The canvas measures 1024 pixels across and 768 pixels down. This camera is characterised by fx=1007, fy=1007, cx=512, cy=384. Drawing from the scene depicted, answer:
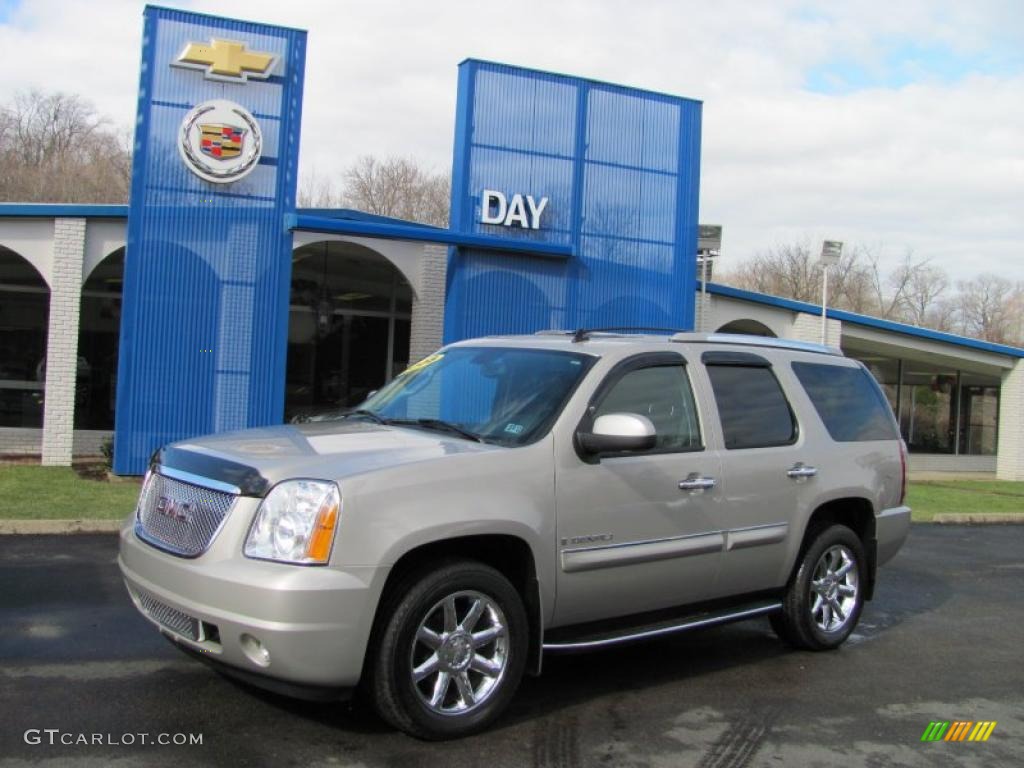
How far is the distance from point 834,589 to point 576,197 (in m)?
10.8

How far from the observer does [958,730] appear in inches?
199

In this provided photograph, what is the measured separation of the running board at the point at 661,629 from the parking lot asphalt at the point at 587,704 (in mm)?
344

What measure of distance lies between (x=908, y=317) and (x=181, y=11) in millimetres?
61556

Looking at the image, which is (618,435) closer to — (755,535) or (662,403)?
(662,403)

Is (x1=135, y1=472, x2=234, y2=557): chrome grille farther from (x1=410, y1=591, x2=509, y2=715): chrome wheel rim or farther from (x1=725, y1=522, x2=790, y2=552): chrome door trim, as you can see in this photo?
(x1=725, y1=522, x2=790, y2=552): chrome door trim

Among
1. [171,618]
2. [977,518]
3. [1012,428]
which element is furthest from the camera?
[1012,428]

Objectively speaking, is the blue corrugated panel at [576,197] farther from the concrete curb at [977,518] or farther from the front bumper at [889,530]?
the front bumper at [889,530]

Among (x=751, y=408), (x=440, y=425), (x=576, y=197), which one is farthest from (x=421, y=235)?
(x=440, y=425)

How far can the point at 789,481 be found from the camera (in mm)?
6082

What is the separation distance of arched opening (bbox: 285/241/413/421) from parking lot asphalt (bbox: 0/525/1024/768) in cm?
1331

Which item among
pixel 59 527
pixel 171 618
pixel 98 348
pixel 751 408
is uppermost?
pixel 98 348

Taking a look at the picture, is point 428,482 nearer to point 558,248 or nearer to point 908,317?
point 558,248

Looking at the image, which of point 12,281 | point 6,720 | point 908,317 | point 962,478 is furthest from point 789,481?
point 908,317

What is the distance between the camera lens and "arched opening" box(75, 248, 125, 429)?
59.4 feet
